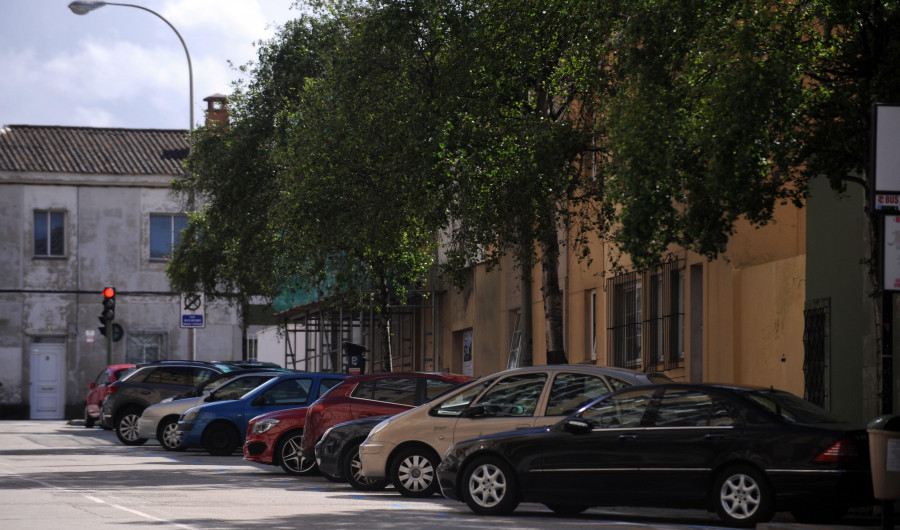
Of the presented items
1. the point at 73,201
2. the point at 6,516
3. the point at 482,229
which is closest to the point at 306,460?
the point at 482,229

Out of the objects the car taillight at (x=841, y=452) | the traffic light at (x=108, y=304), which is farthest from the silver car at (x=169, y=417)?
the car taillight at (x=841, y=452)

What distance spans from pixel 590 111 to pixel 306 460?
664 centimetres

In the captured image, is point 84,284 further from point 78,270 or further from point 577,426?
point 577,426

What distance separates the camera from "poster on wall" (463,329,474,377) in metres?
A: 36.9

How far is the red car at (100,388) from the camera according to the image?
35281mm

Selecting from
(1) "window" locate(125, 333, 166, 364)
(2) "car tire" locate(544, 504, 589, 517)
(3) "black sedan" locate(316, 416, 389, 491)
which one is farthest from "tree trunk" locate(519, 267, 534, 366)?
(1) "window" locate(125, 333, 166, 364)

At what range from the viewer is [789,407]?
14234 mm

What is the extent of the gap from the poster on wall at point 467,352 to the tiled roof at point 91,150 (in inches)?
682

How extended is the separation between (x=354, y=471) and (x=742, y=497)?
21.7ft

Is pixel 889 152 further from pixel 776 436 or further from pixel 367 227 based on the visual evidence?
pixel 367 227

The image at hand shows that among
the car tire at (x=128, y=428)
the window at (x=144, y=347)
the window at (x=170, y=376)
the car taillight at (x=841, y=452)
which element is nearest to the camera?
the car taillight at (x=841, y=452)

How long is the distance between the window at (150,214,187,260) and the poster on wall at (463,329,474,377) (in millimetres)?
18757

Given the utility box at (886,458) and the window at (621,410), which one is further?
the window at (621,410)

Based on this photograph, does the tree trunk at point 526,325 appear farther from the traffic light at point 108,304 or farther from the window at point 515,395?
the traffic light at point 108,304
